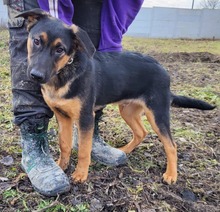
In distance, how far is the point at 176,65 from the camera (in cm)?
940

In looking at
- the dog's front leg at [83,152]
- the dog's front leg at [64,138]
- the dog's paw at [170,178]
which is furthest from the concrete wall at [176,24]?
the dog's front leg at [83,152]

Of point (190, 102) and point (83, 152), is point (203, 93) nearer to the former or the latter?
point (190, 102)

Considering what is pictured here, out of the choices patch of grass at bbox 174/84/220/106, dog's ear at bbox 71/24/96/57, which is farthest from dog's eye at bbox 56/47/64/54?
patch of grass at bbox 174/84/220/106

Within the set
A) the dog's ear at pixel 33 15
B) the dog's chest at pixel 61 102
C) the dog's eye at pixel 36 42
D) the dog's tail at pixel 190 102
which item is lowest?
the dog's tail at pixel 190 102

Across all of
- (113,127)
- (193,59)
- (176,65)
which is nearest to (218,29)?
(193,59)

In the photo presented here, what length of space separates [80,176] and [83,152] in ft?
0.69

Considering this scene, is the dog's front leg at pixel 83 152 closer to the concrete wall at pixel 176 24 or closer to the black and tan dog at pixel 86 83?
the black and tan dog at pixel 86 83

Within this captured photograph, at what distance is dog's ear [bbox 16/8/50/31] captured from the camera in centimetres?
243

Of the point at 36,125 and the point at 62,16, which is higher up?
the point at 62,16

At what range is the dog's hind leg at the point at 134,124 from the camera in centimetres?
354

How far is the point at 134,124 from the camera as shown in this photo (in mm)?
3555

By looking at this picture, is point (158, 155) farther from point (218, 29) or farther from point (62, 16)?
point (218, 29)

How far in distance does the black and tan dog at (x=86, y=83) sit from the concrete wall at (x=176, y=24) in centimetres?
2204

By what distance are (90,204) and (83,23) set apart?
1585 millimetres
